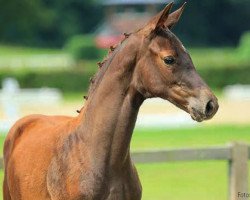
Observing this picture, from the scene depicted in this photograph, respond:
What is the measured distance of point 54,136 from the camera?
19.9 ft

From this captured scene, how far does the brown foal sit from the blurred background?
43 centimetres

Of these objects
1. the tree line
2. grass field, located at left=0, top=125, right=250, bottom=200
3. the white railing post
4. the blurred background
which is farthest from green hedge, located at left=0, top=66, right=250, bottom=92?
the tree line

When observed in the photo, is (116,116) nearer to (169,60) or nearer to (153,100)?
(169,60)

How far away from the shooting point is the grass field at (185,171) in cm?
1137

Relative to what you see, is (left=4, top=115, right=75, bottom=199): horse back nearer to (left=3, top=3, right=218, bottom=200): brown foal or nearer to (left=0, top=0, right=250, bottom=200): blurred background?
(left=3, top=3, right=218, bottom=200): brown foal

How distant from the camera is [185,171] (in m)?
13.7

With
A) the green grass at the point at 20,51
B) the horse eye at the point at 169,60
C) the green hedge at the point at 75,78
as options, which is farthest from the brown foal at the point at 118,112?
the green grass at the point at 20,51

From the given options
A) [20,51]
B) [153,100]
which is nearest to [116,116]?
[153,100]

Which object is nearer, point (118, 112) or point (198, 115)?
point (198, 115)

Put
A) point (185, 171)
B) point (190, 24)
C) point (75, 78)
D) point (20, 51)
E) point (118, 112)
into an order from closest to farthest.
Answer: point (118, 112) → point (185, 171) → point (75, 78) → point (20, 51) → point (190, 24)

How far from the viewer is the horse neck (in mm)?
5578

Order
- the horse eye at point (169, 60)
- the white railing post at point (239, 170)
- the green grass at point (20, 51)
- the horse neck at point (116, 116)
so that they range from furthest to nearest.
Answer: the green grass at point (20, 51) → the white railing post at point (239, 170) → the horse neck at point (116, 116) → the horse eye at point (169, 60)

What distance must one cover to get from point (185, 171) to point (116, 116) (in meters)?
8.23

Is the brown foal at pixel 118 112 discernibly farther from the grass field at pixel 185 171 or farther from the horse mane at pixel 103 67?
the grass field at pixel 185 171
